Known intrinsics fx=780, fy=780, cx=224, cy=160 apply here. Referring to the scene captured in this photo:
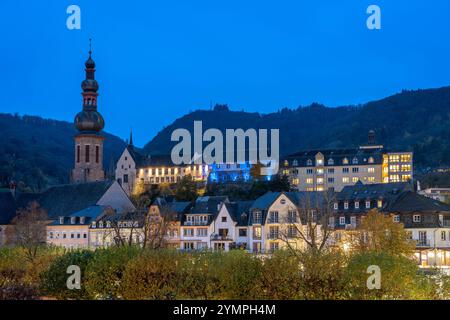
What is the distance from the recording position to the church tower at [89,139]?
156 m

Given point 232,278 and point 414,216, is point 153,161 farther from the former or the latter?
point 232,278

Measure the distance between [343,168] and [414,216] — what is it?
71.6m

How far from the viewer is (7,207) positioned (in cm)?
13175

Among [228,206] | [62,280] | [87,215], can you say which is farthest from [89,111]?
[62,280]

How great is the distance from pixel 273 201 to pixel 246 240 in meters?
6.34

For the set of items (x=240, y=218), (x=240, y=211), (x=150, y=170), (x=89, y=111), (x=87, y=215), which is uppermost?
(x=89, y=111)

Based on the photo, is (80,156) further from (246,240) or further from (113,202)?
(246,240)

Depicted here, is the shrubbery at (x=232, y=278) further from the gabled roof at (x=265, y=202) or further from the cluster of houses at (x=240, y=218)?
the gabled roof at (x=265, y=202)

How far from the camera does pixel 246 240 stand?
103 meters

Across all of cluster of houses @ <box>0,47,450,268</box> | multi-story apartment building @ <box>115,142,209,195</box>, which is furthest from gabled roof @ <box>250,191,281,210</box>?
multi-story apartment building @ <box>115,142,209,195</box>

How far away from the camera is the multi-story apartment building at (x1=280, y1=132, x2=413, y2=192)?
529 ft

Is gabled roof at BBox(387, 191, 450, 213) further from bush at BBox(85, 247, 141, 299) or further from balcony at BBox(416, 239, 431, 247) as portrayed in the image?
bush at BBox(85, 247, 141, 299)

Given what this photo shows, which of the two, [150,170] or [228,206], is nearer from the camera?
[228,206]

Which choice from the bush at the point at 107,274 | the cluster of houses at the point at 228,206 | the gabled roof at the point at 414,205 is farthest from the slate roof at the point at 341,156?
the bush at the point at 107,274
